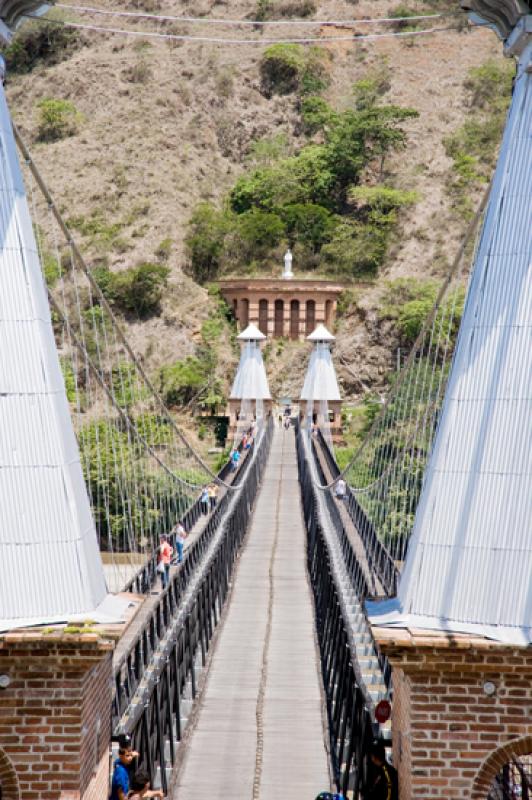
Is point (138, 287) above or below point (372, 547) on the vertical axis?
above

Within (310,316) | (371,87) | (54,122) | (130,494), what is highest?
(371,87)

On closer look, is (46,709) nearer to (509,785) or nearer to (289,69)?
(509,785)

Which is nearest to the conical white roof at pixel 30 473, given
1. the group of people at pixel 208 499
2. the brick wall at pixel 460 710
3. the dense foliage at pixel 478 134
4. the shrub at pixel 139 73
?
the brick wall at pixel 460 710

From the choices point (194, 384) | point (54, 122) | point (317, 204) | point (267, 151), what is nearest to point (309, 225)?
point (317, 204)

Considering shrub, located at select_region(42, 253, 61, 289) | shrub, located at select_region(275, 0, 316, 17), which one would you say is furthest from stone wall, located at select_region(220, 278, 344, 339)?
shrub, located at select_region(275, 0, 316, 17)

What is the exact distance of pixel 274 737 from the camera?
888cm

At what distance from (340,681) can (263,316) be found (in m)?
44.5

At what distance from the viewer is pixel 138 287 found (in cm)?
5475

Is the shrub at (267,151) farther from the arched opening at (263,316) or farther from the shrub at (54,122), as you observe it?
the arched opening at (263,316)

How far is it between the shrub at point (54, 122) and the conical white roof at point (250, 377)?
1695 inches

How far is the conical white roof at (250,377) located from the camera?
105 ft

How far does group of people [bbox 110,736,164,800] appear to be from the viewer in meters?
6.19

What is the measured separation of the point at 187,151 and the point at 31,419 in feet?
211

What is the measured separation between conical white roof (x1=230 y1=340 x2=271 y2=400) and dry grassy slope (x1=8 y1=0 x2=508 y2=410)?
17630 millimetres
